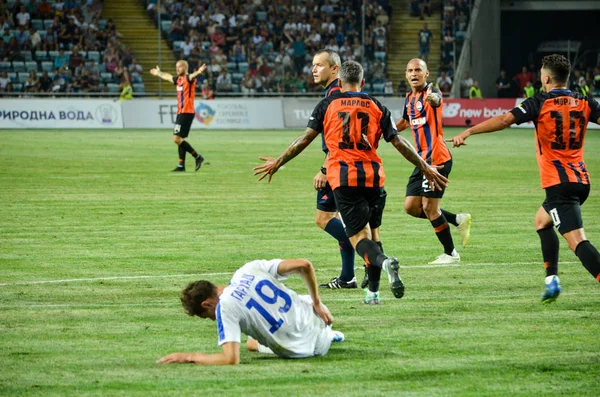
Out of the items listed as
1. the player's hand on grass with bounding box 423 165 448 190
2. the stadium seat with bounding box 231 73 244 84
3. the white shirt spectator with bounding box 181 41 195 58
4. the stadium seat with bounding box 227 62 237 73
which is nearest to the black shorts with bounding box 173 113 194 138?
the player's hand on grass with bounding box 423 165 448 190

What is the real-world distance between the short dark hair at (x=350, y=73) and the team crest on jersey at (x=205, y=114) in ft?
106

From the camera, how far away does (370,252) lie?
8.47 m

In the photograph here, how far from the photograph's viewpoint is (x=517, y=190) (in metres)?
19.3

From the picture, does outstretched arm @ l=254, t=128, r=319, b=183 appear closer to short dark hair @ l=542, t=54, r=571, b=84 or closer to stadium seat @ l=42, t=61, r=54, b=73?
short dark hair @ l=542, t=54, r=571, b=84

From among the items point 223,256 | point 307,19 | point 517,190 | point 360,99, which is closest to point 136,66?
point 307,19

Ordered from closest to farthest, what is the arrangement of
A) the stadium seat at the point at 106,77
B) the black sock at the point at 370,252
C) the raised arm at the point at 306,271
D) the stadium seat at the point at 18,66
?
the raised arm at the point at 306,271, the black sock at the point at 370,252, the stadium seat at the point at 18,66, the stadium seat at the point at 106,77

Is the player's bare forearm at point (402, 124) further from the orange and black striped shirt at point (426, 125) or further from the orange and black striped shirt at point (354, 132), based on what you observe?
the orange and black striped shirt at point (354, 132)

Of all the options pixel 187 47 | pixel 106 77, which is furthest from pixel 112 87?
pixel 187 47

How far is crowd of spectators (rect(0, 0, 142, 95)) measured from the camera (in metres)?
42.4

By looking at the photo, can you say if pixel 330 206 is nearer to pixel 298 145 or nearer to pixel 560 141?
pixel 298 145

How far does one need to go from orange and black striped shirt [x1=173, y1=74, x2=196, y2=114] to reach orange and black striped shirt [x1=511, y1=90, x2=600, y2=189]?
52.6 feet

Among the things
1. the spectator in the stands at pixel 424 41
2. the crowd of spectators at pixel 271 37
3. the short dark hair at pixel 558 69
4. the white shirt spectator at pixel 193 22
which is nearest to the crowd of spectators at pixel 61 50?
the crowd of spectators at pixel 271 37

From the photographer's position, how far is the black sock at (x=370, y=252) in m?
8.35

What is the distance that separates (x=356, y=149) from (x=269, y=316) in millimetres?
2422
